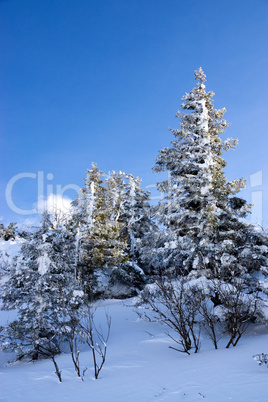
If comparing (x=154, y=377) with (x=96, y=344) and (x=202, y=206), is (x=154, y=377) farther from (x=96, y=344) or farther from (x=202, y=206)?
(x=202, y=206)

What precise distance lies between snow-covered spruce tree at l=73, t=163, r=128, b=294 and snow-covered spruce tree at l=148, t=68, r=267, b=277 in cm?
709

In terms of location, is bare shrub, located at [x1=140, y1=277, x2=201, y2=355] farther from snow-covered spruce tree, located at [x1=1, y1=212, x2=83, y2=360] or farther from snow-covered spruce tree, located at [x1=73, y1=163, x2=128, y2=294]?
snow-covered spruce tree, located at [x1=73, y1=163, x2=128, y2=294]

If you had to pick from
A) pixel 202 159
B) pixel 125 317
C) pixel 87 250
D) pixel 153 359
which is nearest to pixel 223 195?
pixel 202 159

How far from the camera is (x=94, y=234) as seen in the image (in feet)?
65.0

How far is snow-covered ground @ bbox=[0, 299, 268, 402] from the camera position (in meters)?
4.61

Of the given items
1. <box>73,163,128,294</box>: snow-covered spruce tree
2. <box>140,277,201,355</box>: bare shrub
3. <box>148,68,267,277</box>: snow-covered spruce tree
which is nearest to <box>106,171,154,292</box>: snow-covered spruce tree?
<box>73,163,128,294</box>: snow-covered spruce tree

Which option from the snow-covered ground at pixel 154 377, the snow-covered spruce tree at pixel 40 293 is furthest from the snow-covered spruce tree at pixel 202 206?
the snow-covered spruce tree at pixel 40 293

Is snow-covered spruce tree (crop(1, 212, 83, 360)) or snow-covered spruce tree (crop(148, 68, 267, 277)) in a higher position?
snow-covered spruce tree (crop(148, 68, 267, 277))

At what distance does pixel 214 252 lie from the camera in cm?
1064

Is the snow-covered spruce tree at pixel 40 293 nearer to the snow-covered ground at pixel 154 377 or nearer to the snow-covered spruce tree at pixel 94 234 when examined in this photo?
the snow-covered ground at pixel 154 377

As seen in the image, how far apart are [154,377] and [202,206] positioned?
744 cm

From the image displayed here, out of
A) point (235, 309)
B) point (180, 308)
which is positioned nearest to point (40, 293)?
point (180, 308)

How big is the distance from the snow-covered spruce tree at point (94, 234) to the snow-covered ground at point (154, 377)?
8.11 meters

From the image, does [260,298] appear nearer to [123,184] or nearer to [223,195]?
[223,195]
